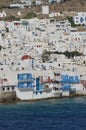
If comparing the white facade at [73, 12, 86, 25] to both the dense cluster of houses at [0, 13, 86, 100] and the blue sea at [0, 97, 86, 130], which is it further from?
the blue sea at [0, 97, 86, 130]

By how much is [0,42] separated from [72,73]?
20100 millimetres

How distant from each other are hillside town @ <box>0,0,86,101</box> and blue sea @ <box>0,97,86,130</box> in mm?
1255

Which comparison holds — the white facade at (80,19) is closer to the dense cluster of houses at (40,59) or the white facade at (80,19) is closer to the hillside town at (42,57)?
the hillside town at (42,57)

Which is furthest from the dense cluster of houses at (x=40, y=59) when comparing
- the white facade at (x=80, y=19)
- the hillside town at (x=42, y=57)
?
the white facade at (x=80, y=19)

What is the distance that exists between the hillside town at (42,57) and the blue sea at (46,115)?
1255 millimetres

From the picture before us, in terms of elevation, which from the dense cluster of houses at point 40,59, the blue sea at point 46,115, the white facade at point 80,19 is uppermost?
the white facade at point 80,19

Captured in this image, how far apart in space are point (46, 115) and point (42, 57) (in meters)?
20.5

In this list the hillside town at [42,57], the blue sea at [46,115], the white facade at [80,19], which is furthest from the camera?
the white facade at [80,19]

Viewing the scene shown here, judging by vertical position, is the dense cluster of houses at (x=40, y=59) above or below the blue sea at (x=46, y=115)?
above

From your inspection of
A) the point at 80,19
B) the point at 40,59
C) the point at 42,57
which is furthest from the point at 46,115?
the point at 80,19

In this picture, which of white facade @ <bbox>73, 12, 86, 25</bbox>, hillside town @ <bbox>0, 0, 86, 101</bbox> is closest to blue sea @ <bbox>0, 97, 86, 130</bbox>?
hillside town @ <bbox>0, 0, 86, 101</bbox>

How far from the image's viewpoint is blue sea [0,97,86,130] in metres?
43.7

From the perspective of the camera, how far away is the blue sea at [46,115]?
4369 cm

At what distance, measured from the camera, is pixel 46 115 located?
47375mm
